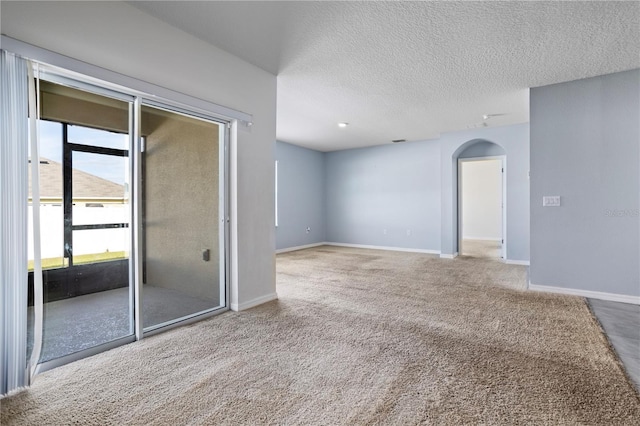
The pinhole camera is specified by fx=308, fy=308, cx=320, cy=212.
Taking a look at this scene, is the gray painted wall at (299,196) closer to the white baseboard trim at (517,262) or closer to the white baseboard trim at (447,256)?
the white baseboard trim at (447,256)

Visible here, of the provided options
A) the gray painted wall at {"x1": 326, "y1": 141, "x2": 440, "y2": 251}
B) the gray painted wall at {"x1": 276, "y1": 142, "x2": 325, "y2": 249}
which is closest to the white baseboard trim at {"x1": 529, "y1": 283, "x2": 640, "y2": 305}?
the gray painted wall at {"x1": 326, "y1": 141, "x2": 440, "y2": 251}

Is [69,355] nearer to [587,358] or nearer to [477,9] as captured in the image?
[587,358]

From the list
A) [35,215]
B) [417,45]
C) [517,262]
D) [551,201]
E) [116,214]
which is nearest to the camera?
[35,215]

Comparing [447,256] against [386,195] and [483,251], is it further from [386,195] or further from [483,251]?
[386,195]

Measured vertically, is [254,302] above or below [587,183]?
below

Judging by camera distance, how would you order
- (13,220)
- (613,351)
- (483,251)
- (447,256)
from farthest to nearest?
(483,251) < (447,256) < (613,351) < (13,220)

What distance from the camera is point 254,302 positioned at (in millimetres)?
3305

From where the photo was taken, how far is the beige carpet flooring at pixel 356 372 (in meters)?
1.58

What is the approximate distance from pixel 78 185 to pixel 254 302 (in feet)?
6.23

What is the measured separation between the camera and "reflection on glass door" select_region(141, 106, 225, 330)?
2969 millimetres

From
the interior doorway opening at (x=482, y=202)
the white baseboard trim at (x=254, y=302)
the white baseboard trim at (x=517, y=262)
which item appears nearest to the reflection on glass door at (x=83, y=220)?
the white baseboard trim at (x=254, y=302)

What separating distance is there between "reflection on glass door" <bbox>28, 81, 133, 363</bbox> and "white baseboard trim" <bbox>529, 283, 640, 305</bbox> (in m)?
4.53

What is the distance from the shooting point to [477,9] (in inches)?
92.7

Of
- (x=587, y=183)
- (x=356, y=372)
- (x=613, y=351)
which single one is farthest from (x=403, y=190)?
(x=356, y=372)
